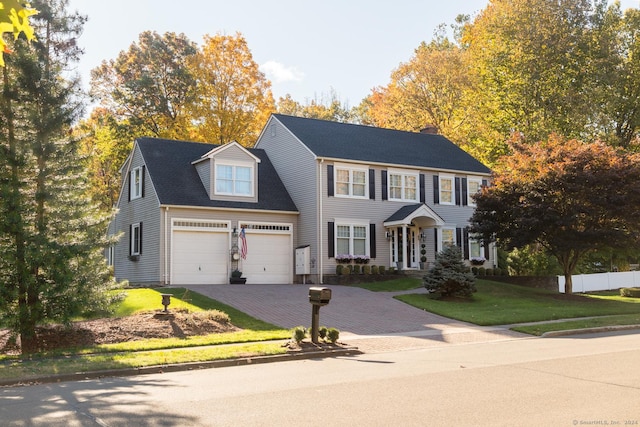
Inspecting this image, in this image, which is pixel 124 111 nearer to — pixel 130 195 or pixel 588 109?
pixel 130 195

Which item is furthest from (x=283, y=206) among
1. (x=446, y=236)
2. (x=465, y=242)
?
(x=465, y=242)

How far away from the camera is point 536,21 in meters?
37.4

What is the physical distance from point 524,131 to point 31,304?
31.3 meters

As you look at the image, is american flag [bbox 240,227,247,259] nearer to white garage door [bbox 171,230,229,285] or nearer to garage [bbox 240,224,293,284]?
garage [bbox 240,224,293,284]

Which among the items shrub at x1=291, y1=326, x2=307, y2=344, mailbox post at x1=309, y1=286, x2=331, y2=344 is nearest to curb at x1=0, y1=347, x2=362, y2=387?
shrub at x1=291, y1=326, x2=307, y2=344

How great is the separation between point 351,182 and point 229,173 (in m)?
5.82

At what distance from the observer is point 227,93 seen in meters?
42.0

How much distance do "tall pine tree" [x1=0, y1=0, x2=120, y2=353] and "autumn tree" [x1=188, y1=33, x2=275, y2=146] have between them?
25962mm

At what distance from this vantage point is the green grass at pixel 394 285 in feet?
88.9

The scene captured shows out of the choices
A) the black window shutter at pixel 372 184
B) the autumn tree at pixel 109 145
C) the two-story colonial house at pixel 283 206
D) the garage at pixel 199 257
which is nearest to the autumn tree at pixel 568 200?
the two-story colonial house at pixel 283 206

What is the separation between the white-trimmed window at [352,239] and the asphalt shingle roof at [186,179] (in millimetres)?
2443

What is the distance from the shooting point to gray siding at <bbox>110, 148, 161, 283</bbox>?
89.4 ft

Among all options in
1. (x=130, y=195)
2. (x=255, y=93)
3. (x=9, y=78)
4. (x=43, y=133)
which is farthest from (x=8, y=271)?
(x=255, y=93)

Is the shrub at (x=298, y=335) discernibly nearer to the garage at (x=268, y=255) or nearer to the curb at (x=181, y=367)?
the curb at (x=181, y=367)
